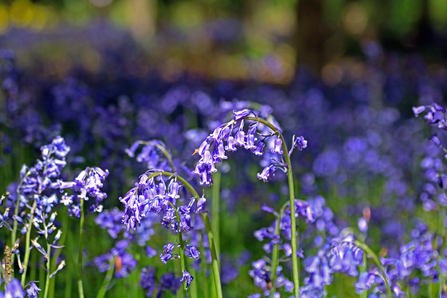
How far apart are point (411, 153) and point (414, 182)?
0.77 metres

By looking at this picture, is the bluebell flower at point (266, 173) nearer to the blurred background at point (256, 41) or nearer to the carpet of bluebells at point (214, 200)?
the carpet of bluebells at point (214, 200)

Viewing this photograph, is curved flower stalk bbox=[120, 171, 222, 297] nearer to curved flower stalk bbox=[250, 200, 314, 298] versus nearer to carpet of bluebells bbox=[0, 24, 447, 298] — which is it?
carpet of bluebells bbox=[0, 24, 447, 298]

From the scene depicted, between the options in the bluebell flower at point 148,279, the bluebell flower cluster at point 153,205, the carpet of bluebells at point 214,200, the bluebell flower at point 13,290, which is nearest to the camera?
the bluebell flower at point 13,290

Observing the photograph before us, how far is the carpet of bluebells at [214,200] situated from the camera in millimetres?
1657

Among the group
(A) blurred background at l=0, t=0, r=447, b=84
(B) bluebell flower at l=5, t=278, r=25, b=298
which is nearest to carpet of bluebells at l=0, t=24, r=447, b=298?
(B) bluebell flower at l=5, t=278, r=25, b=298

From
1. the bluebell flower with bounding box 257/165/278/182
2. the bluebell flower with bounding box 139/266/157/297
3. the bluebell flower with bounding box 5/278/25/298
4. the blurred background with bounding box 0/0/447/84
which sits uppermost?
the blurred background with bounding box 0/0/447/84

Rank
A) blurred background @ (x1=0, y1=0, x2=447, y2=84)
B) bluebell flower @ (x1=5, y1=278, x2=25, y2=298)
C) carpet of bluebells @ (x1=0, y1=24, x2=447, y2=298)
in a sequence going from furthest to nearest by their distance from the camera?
blurred background @ (x1=0, y1=0, x2=447, y2=84) → carpet of bluebells @ (x1=0, y1=24, x2=447, y2=298) → bluebell flower @ (x1=5, y1=278, x2=25, y2=298)

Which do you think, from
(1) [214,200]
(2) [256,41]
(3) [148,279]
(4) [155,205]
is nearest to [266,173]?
(4) [155,205]

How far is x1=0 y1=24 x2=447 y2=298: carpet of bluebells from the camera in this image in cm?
166

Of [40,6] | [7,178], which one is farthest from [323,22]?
[40,6]

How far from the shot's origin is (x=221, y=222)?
4.23 meters

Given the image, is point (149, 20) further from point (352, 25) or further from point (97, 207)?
point (97, 207)

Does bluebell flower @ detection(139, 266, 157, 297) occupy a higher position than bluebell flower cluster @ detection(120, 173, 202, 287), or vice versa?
bluebell flower cluster @ detection(120, 173, 202, 287)

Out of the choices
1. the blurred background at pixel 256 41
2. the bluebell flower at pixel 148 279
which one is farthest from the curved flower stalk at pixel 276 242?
the blurred background at pixel 256 41
